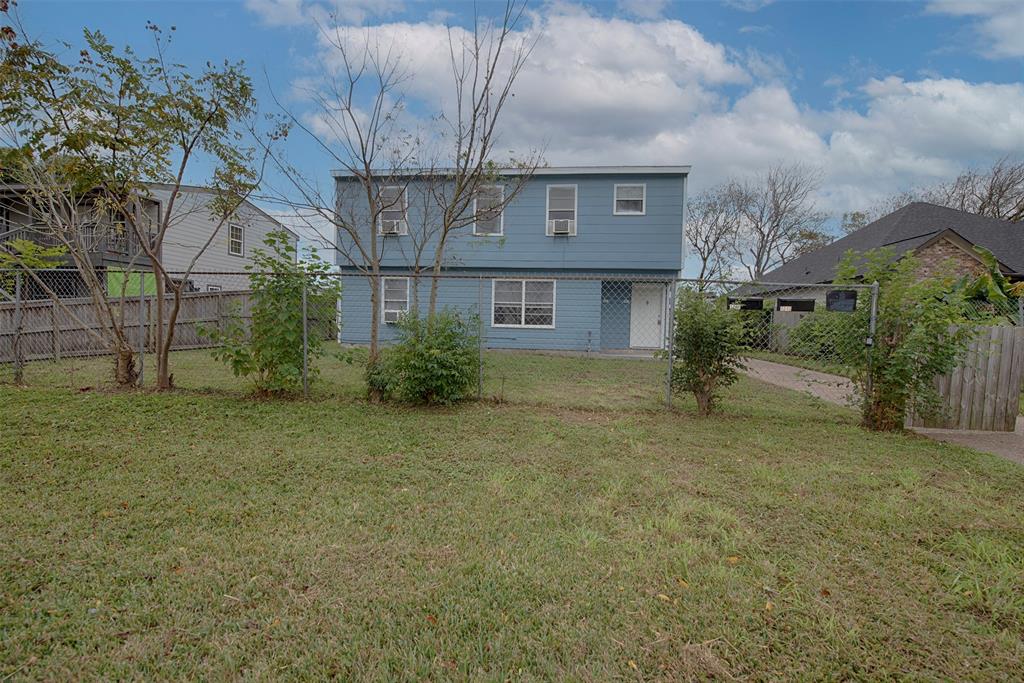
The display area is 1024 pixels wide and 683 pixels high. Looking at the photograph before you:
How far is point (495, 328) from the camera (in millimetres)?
13562

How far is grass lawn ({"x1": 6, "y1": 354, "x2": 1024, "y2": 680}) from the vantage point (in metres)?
1.94

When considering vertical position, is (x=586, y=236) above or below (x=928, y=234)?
below

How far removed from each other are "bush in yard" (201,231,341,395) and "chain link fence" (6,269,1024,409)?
7 cm

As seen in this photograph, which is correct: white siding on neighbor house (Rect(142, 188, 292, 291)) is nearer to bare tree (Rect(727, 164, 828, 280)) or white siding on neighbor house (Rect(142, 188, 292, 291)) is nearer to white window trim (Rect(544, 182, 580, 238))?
white window trim (Rect(544, 182, 580, 238))

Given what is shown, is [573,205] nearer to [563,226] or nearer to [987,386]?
[563,226]

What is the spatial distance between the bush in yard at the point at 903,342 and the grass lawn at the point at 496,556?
2.26ft

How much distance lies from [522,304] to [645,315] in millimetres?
3470

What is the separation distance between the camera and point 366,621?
211 centimetres

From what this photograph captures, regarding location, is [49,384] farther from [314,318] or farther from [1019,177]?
[1019,177]

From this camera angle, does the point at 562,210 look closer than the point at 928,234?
Yes

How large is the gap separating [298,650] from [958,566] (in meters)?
3.30

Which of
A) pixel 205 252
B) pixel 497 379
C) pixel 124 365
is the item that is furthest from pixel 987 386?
pixel 205 252

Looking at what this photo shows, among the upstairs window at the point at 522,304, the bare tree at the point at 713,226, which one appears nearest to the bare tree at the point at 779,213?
the bare tree at the point at 713,226

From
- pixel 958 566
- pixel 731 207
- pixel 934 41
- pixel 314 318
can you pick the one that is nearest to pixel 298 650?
pixel 958 566
